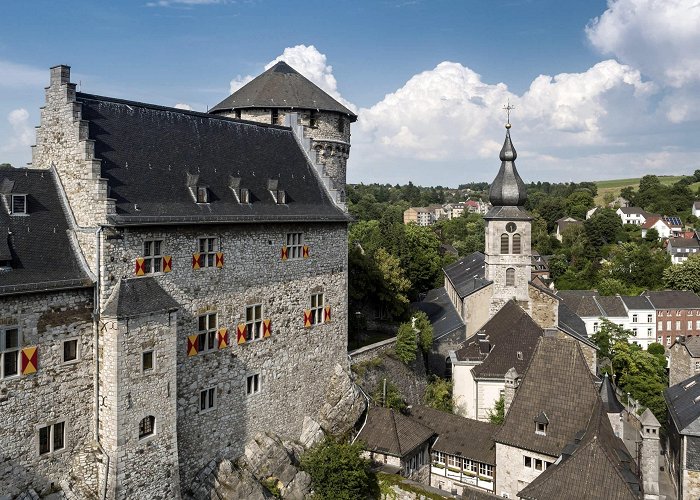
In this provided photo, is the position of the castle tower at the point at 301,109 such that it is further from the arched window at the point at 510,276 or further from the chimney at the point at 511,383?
the arched window at the point at 510,276

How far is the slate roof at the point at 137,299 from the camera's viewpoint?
19.0 metres

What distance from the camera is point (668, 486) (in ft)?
111

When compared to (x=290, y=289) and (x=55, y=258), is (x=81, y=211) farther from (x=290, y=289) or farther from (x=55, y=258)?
(x=290, y=289)

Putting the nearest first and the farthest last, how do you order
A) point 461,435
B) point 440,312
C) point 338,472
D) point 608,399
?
point 338,472
point 608,399
point 461,435
point 440,312

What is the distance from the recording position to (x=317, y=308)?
28.3 m

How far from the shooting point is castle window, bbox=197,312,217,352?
22469 mm

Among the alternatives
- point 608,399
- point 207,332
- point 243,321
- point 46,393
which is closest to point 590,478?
point 608,399

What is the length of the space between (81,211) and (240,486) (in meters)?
11.1

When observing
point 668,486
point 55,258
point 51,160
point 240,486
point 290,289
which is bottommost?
point 668,486

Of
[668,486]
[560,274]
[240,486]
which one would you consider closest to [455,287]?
[668,486]

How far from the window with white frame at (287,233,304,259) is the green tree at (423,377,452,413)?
15.1m

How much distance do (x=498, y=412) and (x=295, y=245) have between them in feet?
52.2

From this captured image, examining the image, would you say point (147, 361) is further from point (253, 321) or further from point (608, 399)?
point (608, 399)

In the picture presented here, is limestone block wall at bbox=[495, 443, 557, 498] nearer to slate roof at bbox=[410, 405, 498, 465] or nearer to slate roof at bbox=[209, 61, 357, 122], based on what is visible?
slate roof at bbox=[410, 405, 498, 465]
